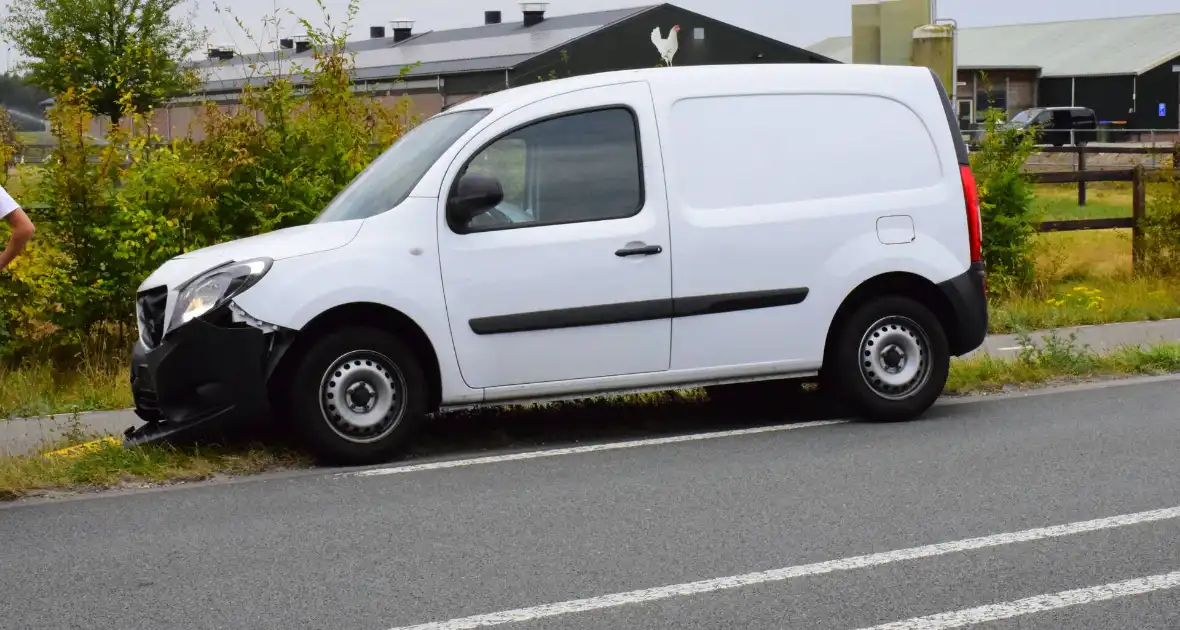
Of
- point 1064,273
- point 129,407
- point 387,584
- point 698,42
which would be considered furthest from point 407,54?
point 387,584

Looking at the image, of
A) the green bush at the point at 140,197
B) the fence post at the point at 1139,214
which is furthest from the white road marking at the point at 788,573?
the fence post at the point at 1139,214

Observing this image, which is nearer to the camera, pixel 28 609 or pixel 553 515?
pixel 28 609

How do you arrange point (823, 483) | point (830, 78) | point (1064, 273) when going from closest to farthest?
point (823, 483), point (830, 78), point (1064, 273)

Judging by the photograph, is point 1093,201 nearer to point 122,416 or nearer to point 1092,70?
point 122,416

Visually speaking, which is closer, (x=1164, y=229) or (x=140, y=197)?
A: (x=140, y=197)

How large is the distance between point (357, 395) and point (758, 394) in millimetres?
3013

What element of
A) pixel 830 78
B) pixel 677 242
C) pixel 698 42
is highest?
pixel 698 42

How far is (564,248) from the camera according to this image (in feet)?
25.7

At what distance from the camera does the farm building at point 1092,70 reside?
2539 inches

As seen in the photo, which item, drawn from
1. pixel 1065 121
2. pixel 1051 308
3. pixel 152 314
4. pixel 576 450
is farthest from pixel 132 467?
pixel 1065 121

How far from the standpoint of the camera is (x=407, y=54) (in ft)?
196

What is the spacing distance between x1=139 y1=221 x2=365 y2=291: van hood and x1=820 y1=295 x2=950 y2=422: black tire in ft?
9.15

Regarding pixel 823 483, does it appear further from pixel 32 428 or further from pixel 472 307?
pixel 32 428

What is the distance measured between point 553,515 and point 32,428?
13.4ft
